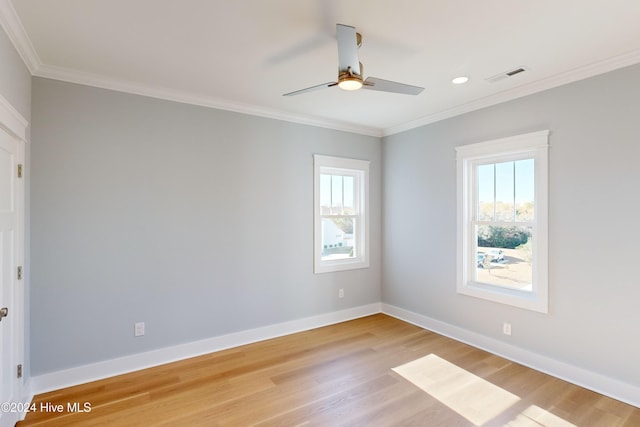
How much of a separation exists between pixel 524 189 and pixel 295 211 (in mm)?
2514

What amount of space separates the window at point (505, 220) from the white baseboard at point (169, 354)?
1.86 m

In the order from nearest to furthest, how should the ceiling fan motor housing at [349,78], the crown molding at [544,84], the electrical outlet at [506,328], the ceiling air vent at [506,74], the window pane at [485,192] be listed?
the ceiling fan motor housing at [349,78], the crown molding at [544,84], the ceiling air vent at [506,74], the electrical outlet at [506,328], the window pane at [485,192]

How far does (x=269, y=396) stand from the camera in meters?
2.58

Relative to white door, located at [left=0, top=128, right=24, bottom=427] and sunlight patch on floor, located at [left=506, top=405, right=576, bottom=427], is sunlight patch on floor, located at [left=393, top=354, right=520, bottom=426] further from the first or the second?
white door, located at [left=0, top=128, right=24, bottom=427]

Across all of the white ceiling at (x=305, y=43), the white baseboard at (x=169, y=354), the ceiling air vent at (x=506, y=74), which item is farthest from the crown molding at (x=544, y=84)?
the white baseboard at (x=169, y=354)

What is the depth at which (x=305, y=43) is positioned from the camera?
2307 mm

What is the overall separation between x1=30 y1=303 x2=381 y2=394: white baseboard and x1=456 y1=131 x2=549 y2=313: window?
1.86 metres

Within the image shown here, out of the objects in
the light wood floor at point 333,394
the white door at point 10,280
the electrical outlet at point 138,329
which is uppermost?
the white door at point 10,280

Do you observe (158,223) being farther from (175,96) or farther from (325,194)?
(325,194)

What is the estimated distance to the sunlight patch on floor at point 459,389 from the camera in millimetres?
2387

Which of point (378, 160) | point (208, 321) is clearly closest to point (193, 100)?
point (208, 321)

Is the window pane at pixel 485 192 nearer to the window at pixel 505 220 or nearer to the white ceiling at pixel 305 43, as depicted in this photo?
the window at pixel 505 220

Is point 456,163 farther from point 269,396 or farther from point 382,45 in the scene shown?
point 269,396

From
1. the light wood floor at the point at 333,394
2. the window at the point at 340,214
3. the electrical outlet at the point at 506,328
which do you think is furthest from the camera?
the window at the point at 340,214
